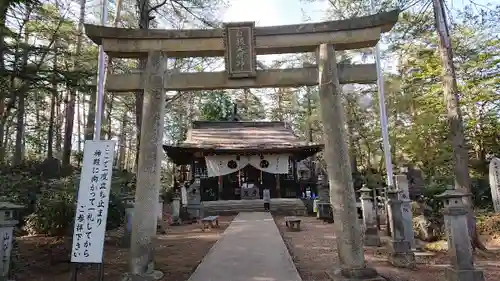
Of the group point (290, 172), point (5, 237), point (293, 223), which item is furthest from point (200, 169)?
point (5, 237)

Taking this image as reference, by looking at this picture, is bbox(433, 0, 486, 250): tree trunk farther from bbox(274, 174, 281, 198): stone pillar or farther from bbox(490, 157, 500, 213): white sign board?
bbox(274, 174, 281, 198): stone pillar

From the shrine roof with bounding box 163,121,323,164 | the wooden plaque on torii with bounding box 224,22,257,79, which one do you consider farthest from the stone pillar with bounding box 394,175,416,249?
the shrine roof with bounding box 163,121,323,164

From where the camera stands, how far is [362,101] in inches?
773

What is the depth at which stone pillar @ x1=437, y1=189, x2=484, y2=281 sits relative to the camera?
15.5 ft

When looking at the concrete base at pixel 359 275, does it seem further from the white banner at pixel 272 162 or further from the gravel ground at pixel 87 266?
the white banner at pixel 272 162

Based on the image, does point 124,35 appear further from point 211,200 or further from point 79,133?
point 79,133

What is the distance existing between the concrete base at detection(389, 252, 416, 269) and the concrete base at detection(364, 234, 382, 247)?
2.02 metres

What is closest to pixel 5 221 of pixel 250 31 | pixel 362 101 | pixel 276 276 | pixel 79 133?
pixel 276 276

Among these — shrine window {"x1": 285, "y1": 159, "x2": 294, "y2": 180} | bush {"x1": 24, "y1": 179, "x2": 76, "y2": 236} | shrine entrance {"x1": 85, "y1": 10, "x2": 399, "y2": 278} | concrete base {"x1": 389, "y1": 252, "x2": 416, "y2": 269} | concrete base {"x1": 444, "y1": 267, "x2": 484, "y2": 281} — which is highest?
shrine entrance {"x1": 85, "y1": 10, "x2": 399, "y2": 278}

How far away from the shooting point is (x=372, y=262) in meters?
6.65

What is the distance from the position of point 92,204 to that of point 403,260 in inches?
228

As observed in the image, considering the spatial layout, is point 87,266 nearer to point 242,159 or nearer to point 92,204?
point 92,204

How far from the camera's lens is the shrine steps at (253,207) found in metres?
16.3

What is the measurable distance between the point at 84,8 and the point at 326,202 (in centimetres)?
1419
